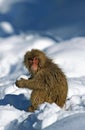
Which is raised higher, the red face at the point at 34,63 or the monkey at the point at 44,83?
the red face at the point at 34,63

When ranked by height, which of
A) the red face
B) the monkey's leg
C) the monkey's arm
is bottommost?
the monkey's leg

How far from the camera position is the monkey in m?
7.14

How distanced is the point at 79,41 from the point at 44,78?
1311cm

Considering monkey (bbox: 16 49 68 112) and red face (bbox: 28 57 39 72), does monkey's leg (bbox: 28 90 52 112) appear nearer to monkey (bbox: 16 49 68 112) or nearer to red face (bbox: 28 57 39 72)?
monkey (bbox: 16 49 68 112)

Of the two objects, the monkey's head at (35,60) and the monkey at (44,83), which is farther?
the monkey's head at (35,60)

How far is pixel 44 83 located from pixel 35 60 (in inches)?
12.6

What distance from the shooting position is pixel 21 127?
6145 mm

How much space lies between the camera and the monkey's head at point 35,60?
7251mm

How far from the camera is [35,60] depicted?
23.9ft

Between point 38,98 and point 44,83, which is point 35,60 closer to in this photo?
point 44,83

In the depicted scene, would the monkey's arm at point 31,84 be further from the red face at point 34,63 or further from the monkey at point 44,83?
the red face at point 34,63

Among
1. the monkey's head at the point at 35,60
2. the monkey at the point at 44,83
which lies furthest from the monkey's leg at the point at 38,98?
the monkey's head at the point at 35,60

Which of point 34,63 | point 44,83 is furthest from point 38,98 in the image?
point 34,63

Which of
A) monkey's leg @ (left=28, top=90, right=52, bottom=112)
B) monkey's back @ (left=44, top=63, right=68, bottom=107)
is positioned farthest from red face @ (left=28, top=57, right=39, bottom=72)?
monkey's leg @ (left=28, top=90, right=52, bottom=112)
